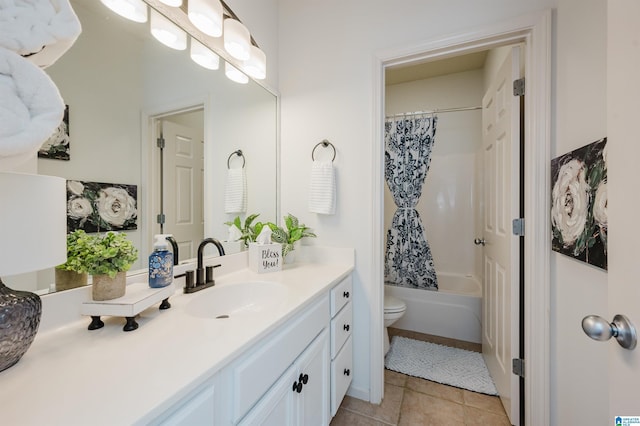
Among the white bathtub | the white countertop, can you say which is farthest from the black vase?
the white bathtub

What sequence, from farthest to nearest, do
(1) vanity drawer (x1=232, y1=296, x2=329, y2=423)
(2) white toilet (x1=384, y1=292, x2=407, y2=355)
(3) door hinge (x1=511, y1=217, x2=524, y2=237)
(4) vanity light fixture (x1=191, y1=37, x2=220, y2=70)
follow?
(2) white toilet (x1=384, y1=292, x2=407, y2=355)
(3) door hinge (x1=511, y1=217, x2=524, y2=237)
(4) vanity light fixture (x1=191, y1=37, x2=220, y2=70)
(1) vanity drawer (x1=232, y1=296, x2=329, y2=423)

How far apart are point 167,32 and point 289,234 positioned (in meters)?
1.13

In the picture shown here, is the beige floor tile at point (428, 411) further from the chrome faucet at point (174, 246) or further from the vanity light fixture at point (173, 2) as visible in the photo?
the vanity light fixture at point (173, 2)

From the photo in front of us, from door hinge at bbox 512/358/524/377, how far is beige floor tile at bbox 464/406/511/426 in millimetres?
287

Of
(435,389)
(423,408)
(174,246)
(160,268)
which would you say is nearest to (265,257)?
(174,246)

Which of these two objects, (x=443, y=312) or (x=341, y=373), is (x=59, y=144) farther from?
(x=443, y=312)

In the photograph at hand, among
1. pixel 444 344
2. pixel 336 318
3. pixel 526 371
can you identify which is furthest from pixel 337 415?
pixel 444 344

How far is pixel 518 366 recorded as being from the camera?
1.35 m

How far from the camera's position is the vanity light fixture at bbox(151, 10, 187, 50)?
1054 mm

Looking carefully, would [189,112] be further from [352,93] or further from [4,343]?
[4,343]

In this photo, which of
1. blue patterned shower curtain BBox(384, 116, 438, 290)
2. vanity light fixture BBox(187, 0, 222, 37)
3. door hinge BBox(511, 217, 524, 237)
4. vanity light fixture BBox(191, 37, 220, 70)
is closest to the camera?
vanity light fixture BBox(187, 0, 222, 37)

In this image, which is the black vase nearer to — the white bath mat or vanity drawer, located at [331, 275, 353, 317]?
vanity drawer, located at [331, 275, 353, 317]

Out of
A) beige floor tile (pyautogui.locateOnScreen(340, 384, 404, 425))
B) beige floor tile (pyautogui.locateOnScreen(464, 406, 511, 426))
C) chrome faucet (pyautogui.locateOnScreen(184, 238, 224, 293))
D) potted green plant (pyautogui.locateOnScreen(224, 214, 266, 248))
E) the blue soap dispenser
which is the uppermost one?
potted green plant (pyautogui.locateOnScreen(224, 214, 266, 248))

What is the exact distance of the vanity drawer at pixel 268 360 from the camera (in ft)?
2.19
